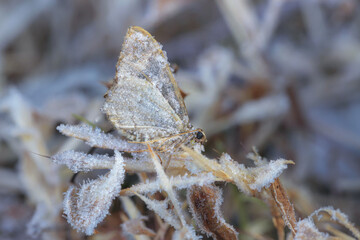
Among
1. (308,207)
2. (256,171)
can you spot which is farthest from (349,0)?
(256,171)

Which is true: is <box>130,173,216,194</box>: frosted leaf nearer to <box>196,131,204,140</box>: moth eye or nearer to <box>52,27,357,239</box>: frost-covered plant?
<box>52,27,357,239</box>: frost-covered plant

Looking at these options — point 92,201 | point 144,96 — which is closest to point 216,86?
point 144,96

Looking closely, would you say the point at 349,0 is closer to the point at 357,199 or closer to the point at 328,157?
the point at 328,157

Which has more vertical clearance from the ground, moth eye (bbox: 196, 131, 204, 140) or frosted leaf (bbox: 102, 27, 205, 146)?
frosted leaf (bbox: 102, 27, 205, 146)

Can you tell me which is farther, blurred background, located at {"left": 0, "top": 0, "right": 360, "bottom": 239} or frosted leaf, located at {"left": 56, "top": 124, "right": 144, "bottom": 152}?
blurred background, located at {"left": 0, "top": 0, "right": 360, "bottom": 239}

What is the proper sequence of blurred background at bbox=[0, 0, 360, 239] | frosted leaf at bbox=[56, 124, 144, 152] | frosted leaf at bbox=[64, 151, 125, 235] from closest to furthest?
frosted leaf at bbox=[64, 151, 125, 235]
frosted leaf at bbox=[56, 124, 144, 152]
blurred background at bbox=[0, 0, 360, 239]

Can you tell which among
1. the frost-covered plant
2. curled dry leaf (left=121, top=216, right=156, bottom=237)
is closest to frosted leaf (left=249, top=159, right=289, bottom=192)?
the frost-covered plant

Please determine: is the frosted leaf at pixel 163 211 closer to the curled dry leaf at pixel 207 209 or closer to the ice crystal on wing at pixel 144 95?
the curled dry leaf at pixel 207 209
